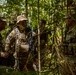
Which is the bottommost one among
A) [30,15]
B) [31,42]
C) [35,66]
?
[35,66]

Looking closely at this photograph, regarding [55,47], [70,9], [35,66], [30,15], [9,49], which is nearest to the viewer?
[55,47]

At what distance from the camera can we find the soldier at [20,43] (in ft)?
10.8

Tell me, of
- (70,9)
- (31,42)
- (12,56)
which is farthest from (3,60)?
(70,9)

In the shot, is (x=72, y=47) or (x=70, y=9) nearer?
(x=72, y=47)

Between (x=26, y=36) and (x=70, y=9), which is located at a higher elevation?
(x=70, y=9)

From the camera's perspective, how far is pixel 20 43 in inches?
132

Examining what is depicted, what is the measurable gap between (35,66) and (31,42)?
0.35m

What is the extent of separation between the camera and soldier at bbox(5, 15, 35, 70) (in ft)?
10.8

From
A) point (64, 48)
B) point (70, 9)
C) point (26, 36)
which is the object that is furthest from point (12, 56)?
point (70, 9)

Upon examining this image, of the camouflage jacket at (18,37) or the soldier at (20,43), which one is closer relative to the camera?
the soldier at (20,43)

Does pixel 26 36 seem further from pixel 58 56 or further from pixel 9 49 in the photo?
pixel 58 56

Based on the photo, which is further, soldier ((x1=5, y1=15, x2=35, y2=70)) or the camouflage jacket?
the camouflage jacket

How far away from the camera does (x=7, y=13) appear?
4.78m

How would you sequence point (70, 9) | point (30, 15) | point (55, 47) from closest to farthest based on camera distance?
point (55, 47)
point (70, 9)
point (30, 15)
